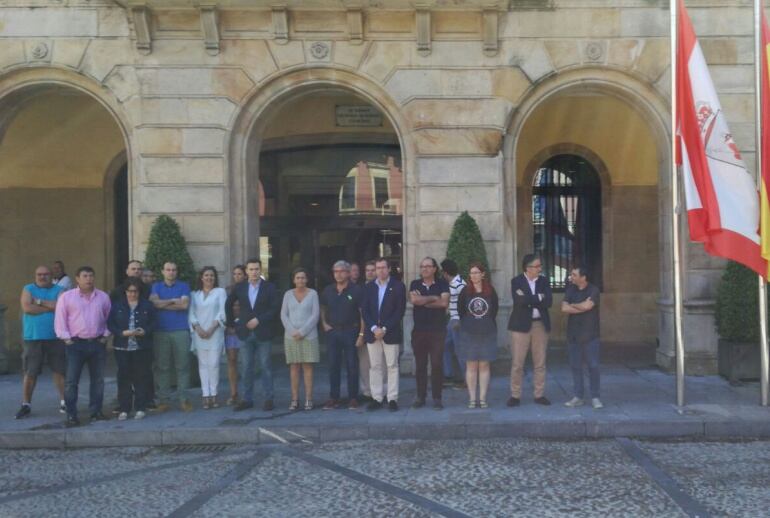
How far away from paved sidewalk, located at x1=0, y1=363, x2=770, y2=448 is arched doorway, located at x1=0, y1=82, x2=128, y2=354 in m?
5.67

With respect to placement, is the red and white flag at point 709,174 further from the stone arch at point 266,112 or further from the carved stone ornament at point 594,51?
the stone arch at point 266,112

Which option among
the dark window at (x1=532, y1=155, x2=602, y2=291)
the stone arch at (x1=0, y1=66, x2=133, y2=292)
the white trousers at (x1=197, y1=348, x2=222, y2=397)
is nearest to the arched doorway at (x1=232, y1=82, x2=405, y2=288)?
the dark window at (x1=532, y1=155, x2=602, y2=291)

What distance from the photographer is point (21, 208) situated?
14336 mm

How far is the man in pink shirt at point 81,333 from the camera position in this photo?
820 cm

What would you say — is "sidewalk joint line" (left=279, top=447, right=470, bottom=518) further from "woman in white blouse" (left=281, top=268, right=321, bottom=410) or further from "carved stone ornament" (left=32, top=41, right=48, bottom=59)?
"carved stone ornament" (left=32, top=41, right=48, bottom=59)

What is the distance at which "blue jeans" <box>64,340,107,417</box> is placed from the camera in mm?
8164

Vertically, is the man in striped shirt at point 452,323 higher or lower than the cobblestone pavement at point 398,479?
higher

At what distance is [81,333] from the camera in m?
8.26

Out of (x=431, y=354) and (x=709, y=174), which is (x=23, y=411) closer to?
(x=431, y=354)

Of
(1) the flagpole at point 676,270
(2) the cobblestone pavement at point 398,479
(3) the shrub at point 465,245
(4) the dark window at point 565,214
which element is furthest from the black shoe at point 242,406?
(4) the dark window at point 565,214

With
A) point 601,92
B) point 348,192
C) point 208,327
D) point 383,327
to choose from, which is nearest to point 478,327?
point 383,327

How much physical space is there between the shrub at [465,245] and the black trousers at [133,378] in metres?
4.51

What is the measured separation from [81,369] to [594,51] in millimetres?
8552

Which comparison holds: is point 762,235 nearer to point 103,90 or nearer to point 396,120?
point 396,120
